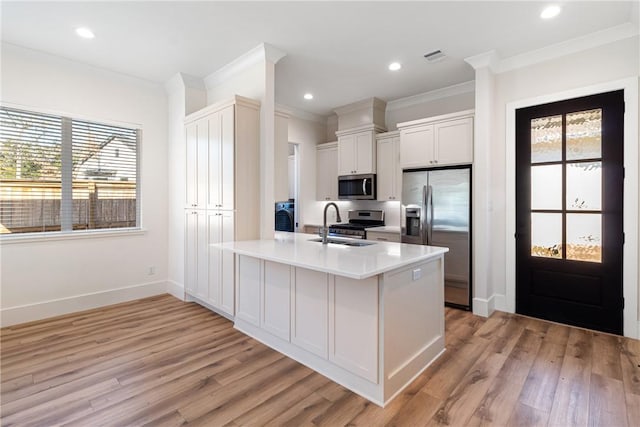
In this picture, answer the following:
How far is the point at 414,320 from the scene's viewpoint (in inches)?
89.3

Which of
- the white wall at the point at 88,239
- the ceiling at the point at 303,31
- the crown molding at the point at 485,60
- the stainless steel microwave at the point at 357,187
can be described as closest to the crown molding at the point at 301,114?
the stainless steel microwave at the point at 357,187

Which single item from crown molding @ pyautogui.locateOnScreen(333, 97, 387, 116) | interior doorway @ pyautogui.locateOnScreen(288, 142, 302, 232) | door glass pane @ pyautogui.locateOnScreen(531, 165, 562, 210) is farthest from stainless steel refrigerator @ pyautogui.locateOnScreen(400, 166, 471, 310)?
interior doorway @ pyautogui.locateOnScreen(288, 142, 302, 232)

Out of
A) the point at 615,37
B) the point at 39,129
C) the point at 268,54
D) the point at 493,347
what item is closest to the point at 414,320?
the point at 493,347

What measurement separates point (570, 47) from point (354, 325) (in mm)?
3531

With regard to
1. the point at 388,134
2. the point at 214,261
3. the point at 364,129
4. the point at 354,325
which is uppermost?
the point at 364,129

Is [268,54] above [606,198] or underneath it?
above

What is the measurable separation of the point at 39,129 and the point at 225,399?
3565 mm

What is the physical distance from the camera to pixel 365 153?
5.07 metres

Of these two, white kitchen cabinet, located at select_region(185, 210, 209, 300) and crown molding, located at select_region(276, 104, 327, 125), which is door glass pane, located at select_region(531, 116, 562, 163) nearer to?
crown molding, located at select_region(276, 104, 327, 125)

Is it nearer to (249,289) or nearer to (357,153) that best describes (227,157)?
(249,289)

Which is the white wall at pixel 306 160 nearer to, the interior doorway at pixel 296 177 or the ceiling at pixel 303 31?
the interior doorway at pixel 296 177

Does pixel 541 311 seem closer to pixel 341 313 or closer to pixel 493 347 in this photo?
pixel 493 347

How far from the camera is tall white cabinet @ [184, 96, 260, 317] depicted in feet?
10.6

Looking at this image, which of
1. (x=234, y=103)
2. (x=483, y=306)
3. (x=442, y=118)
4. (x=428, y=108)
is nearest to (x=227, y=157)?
(x=234, y=103)
